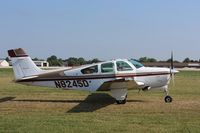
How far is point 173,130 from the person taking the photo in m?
8.43

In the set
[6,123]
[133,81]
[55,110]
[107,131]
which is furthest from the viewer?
[133,81]

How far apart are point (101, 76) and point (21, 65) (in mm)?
3695

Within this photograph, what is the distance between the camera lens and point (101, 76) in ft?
48.7

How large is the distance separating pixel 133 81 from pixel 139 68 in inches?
52.2

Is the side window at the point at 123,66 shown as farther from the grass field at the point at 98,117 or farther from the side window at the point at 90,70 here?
the grass field at the point at 98,117

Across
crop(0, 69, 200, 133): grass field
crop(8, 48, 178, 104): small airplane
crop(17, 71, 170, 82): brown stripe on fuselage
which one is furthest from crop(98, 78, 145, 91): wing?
crop(0, 69, 200, 133): grass field

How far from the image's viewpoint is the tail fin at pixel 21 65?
51.0 ft

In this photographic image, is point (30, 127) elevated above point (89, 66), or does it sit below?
below

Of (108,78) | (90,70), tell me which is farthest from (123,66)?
(90,70)

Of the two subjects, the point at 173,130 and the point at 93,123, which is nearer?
the point at 173,130

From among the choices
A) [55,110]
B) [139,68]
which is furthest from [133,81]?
[55,110]

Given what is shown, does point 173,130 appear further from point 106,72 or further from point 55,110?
point 106,72

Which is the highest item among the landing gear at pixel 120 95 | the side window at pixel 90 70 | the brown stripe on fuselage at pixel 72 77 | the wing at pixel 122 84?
the side window at pixel 90 70

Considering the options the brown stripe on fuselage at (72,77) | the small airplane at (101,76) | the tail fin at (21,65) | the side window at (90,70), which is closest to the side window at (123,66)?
the small airplane at (101,76)
